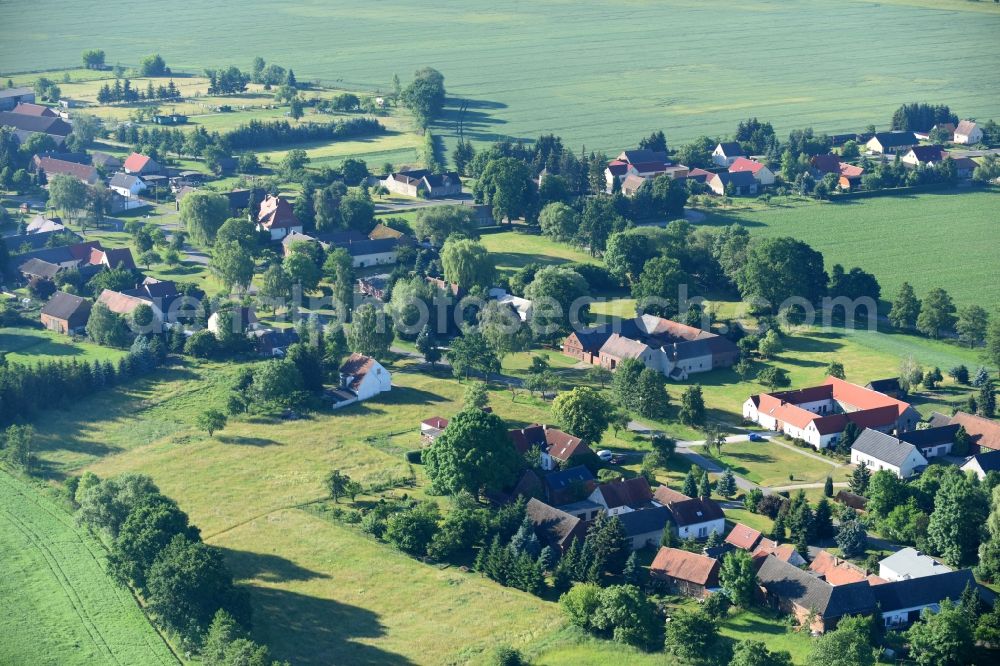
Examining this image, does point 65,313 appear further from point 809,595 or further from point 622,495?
point 809,595

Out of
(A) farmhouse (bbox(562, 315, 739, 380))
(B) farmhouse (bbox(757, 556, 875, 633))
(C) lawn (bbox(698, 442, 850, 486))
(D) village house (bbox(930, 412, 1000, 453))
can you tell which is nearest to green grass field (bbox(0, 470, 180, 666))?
(B) farmhouse (bbox(757, 556, 875, 633))

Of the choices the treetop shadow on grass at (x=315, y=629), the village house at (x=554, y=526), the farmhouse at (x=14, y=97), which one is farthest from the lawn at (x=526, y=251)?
the farmhouse at (x=14, y=97)

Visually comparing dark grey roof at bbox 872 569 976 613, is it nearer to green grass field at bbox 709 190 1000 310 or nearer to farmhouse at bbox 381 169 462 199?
green grass field at bbox 709 190 1000 310

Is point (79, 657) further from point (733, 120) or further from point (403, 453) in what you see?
point (733, 120)

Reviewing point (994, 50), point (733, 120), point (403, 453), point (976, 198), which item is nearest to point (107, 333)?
point (403, 453)

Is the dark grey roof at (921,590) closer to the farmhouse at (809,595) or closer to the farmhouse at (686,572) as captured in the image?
the farmhouse at (809,595)
